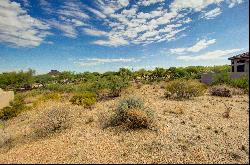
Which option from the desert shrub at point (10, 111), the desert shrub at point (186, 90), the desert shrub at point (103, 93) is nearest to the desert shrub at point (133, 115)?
the desert shrub at point (10, 111)

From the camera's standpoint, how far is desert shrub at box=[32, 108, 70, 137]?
34.5ft

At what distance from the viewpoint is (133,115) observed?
10.1 metres

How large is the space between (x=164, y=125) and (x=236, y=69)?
21.2 m

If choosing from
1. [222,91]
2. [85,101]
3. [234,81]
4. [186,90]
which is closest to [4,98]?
[85,101]

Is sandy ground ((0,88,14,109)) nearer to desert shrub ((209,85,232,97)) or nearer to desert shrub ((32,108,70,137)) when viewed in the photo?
desert shrub ((32,108,70,137))

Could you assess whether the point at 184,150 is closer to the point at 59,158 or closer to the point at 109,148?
the point at 109,148

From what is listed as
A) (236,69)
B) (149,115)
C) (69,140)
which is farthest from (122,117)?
(236,69)

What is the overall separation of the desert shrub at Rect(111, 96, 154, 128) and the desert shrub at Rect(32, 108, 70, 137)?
7.02ft

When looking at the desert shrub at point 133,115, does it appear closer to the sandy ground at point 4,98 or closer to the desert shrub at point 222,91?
the desert shrub at point 222,91

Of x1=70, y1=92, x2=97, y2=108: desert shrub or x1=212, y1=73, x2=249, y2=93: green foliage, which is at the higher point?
x1=212, y1=73, x2=249, y2=93: green foliage

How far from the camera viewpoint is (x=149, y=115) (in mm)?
10203

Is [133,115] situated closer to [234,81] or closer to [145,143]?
[145,143]

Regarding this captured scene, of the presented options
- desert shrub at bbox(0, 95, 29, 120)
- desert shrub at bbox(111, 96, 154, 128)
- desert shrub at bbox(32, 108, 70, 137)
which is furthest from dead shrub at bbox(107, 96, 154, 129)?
desert shrub at bbox(0, 95, 29, 120)

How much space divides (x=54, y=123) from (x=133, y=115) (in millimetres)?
3430
